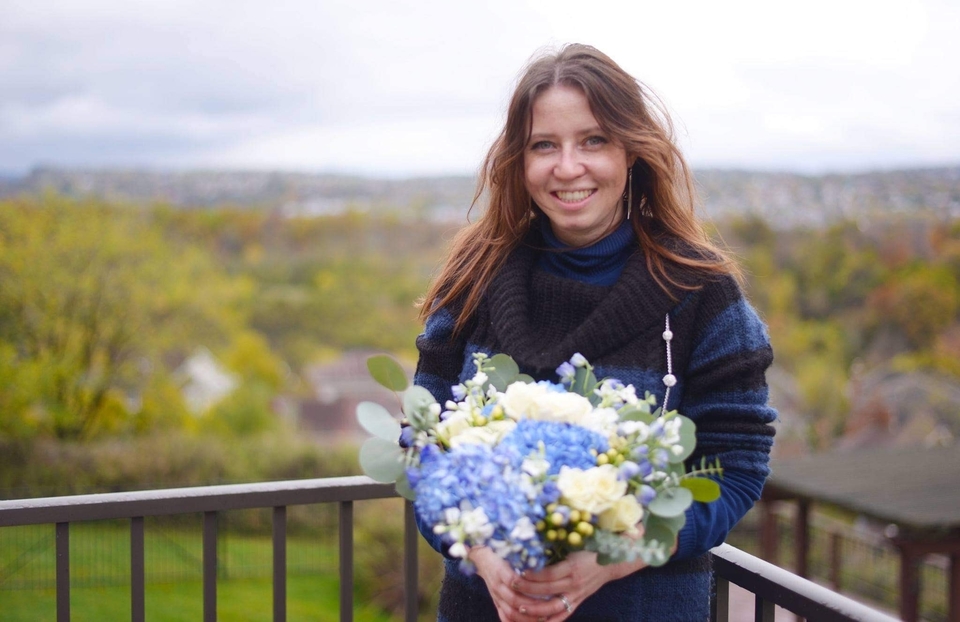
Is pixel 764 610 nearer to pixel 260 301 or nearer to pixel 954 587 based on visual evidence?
pixel 954 587

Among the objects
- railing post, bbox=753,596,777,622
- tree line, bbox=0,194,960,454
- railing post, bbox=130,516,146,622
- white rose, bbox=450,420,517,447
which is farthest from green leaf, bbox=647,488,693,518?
tree line, bbox=0,194,960,454

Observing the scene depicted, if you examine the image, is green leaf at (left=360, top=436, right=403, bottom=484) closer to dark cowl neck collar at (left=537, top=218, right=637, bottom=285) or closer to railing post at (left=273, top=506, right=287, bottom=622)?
dark cowl neck collar at (left=537, top=218, right=637, bottom=285)

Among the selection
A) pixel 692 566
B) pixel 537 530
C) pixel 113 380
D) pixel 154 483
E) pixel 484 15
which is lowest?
pixel 154 483

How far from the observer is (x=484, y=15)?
2423 centimetres

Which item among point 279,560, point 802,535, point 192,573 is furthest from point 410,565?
point 192,573

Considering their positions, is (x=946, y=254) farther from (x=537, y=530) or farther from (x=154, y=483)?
(x=537, y=530)

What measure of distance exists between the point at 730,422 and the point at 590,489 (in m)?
0.44

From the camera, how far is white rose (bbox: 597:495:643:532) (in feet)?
3.51

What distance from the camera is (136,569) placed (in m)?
1.86

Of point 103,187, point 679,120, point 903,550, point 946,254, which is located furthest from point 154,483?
point 946,254

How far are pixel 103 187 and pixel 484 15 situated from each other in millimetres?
13624

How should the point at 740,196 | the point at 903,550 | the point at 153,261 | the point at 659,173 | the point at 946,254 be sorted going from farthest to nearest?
the point at 946,254 < the point at 740,196 < the point at 153,261 < the point at 903,550 < the point at 659,173

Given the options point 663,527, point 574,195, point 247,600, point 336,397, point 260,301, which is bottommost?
point 247,600

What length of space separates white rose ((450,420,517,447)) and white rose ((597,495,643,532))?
0.17 m
